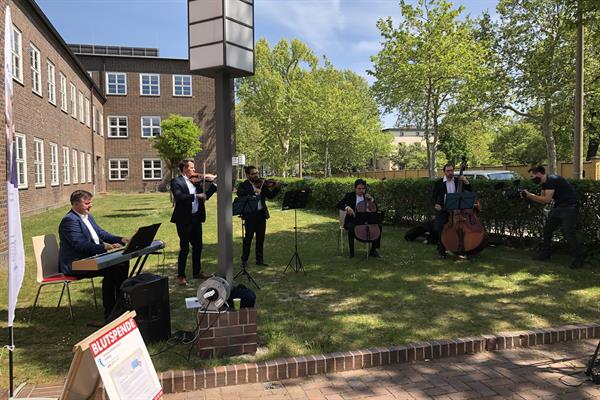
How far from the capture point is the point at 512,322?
511cm

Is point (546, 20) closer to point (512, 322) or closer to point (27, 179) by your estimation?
point (512, 322)

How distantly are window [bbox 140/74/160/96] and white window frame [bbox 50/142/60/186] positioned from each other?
1839 cm

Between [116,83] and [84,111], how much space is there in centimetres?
869

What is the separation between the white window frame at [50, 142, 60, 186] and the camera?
2016cm

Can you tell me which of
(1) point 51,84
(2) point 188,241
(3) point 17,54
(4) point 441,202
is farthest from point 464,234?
(1) point 51,84

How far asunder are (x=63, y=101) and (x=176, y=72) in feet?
53.6

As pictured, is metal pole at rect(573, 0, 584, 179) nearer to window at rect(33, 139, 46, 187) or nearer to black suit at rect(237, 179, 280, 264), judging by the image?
black suit at rect(237, 179, 280, 264)

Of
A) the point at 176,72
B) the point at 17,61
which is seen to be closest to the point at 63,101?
the point at 17,61

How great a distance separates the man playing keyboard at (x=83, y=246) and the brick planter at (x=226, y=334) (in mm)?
1688

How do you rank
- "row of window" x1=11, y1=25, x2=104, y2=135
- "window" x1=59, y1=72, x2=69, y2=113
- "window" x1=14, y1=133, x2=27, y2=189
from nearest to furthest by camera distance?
1. "row of window" x1=11, y1=25, x2=104, y2=135
2. "window" x1=14, y1=133, x2=27, y2=189
3. "window" x1=59, y1=72, x2=69, y2=113

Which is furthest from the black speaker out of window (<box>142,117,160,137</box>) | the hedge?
window (<box>142,117,160,137</box>)

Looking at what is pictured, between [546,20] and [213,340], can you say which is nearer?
[213,340]

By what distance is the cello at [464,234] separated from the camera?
8.32 metres

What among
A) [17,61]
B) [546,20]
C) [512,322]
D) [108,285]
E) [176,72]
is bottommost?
[512,322]
